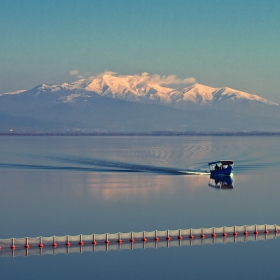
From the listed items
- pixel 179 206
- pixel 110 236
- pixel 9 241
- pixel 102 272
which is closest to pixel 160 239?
pixel 110 236

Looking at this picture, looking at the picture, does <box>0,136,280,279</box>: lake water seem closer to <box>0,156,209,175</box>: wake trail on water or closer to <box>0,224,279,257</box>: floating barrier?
<box>0,156,209,175</box>: wake trail on water

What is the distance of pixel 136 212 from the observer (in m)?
57.5

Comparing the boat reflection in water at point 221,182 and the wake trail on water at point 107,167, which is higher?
the boat reflection in water at point 221,182

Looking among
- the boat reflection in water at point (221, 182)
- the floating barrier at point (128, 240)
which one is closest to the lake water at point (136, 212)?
the floating barrier at point (128, 240)

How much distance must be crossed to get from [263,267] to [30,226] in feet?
62.6

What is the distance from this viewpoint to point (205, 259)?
40.9m

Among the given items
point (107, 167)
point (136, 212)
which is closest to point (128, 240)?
point (136, 212)

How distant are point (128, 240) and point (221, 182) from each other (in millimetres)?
40626

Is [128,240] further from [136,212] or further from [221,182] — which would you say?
[221,182]

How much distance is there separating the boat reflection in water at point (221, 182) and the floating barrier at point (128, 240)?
30.9 m

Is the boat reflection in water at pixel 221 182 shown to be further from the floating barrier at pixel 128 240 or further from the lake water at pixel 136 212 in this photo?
the floating barrier at pixel 128 240

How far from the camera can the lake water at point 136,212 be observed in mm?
39000

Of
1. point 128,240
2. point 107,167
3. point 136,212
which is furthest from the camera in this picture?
point 107,167

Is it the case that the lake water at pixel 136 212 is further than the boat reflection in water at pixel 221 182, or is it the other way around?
the boat reflection in water at pixel 221 182
